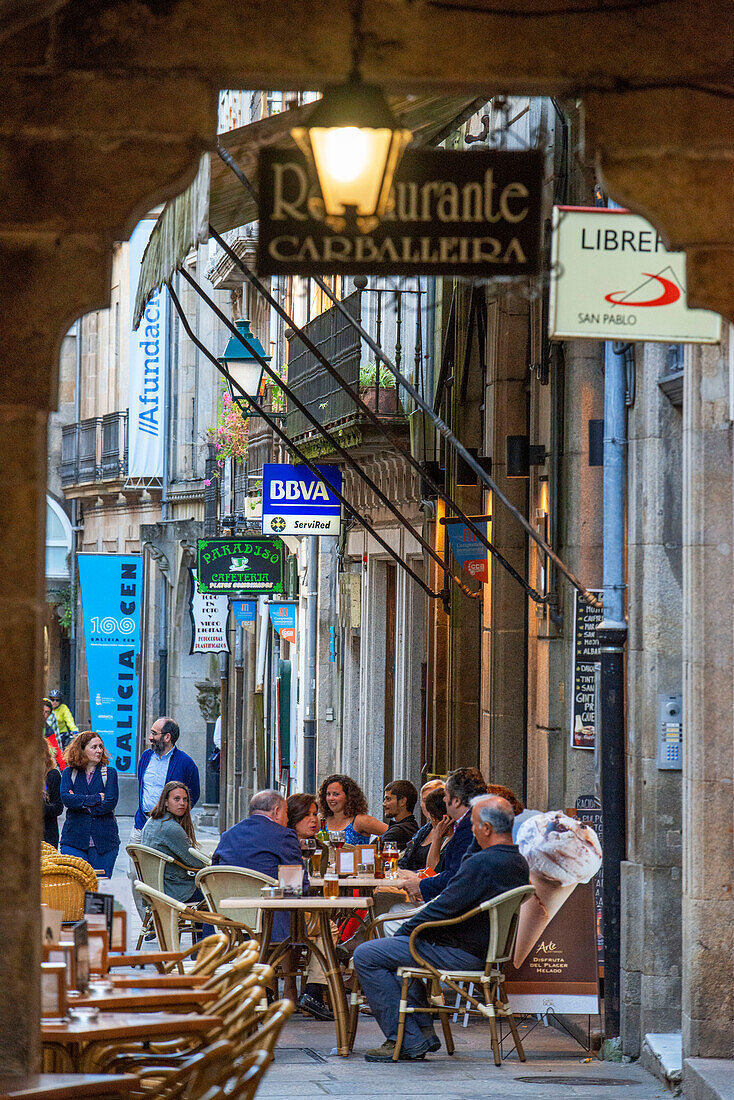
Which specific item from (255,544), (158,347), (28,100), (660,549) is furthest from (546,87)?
(158,347)

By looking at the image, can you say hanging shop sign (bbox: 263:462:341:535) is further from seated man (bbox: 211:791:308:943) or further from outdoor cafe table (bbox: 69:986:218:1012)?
outdoor cafe table (bbox: 69:986:218:1012)

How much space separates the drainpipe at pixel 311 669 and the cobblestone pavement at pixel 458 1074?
514 inches

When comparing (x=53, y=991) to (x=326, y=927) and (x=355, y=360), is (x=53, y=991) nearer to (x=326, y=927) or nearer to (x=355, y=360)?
(x=326, y=927)

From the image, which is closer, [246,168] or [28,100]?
[28,100]

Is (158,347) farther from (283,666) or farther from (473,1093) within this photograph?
(473,1093)

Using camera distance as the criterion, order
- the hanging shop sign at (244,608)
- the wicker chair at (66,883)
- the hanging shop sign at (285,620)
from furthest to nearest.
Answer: the hanging shop sign at (244,608) → the hanging shop sign at (285,620) → the wicker chair at (66,883)

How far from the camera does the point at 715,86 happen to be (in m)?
5.14

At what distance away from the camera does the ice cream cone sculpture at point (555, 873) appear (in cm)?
943

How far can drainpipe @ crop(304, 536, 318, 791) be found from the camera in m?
23.2

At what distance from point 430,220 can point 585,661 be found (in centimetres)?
567

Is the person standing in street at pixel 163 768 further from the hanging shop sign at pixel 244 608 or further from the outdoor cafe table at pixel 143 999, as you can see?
the hanging shop sign at pixel 244 608

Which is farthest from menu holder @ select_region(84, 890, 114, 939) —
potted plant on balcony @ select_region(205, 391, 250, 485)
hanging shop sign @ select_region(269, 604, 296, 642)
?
potted plant on balcony @ select_region(205, 391, 250, 485)

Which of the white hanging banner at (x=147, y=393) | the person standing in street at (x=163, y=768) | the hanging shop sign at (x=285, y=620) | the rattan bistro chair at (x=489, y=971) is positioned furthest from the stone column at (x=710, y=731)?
the white hanging banner at (x=147, y=393)

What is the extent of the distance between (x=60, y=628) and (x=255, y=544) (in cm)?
2692
